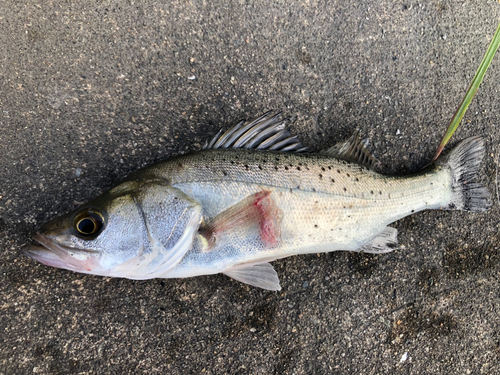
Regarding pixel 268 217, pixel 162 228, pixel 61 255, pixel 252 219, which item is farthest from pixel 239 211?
Result: pixel 61 255

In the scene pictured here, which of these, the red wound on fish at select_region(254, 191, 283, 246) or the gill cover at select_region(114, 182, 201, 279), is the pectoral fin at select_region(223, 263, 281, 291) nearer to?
the red wound on fish at select_region(254, 191, 283, 246)

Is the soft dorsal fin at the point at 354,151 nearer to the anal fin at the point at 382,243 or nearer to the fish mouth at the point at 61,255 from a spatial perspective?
the anal fin at the point at 382,243

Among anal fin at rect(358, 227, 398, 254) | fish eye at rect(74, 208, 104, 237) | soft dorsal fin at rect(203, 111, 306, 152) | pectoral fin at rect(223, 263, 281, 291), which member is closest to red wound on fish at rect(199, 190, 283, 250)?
pectoral fin at rect(223, 263, 281, 291)

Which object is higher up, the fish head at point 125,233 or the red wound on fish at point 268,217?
the fish head at point 125,233

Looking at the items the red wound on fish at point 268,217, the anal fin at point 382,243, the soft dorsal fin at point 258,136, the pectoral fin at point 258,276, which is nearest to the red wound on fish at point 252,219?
the red wound on fish at point 268,217

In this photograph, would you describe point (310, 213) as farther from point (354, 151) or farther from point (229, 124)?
point (229, 124)
